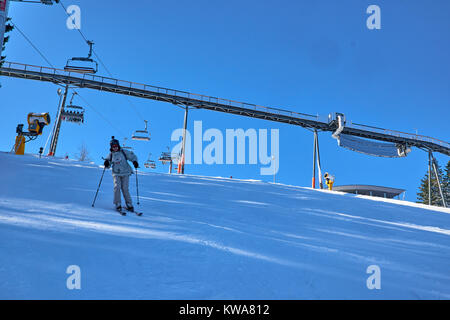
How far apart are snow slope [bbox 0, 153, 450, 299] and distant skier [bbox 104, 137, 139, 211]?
1.53 ft

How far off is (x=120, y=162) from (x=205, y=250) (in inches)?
150

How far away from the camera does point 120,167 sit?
6402 mm

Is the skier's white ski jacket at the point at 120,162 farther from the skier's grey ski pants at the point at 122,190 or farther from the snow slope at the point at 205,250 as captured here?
the snow slope at the point at 205,250

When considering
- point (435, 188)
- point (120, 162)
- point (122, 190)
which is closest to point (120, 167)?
point (120, 162)

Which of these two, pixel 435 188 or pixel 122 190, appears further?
pixel 435 188

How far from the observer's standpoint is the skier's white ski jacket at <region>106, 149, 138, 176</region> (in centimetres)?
637

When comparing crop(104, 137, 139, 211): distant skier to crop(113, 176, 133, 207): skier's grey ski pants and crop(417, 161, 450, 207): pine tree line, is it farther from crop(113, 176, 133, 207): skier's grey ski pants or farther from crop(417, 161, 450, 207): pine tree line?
crop(417, 161, 450, 207): pine tree line
